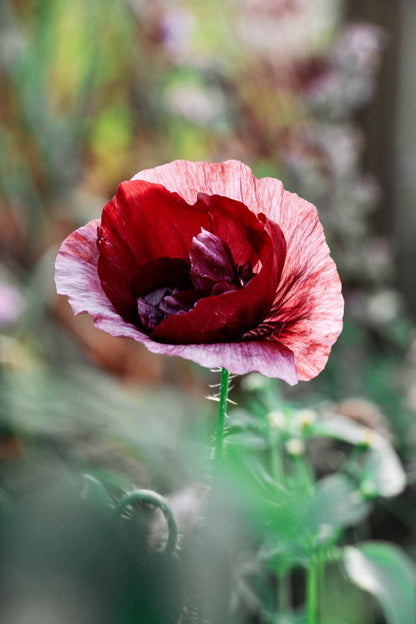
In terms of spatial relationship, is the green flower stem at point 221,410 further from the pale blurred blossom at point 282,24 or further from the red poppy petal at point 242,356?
the pale blurred blossom at point 282,24

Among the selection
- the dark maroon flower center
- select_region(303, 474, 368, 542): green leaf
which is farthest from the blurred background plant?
the dark maroon flower center

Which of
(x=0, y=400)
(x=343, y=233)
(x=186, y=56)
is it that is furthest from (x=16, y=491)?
(x=186, y=56)

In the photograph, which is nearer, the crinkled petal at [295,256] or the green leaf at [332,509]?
the crinkled petal at [295,256]

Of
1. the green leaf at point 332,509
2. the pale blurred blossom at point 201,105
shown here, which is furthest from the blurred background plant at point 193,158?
the green leaf at point 332,509

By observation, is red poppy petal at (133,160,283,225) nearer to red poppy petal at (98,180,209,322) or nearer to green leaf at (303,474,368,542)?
red poppy petal at (98,180,209,322)

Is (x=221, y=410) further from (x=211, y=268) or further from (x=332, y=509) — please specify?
(x=332, y=509)

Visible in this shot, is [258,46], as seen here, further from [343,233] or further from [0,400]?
[0,400]

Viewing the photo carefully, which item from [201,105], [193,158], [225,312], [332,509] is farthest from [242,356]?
[193,158]
